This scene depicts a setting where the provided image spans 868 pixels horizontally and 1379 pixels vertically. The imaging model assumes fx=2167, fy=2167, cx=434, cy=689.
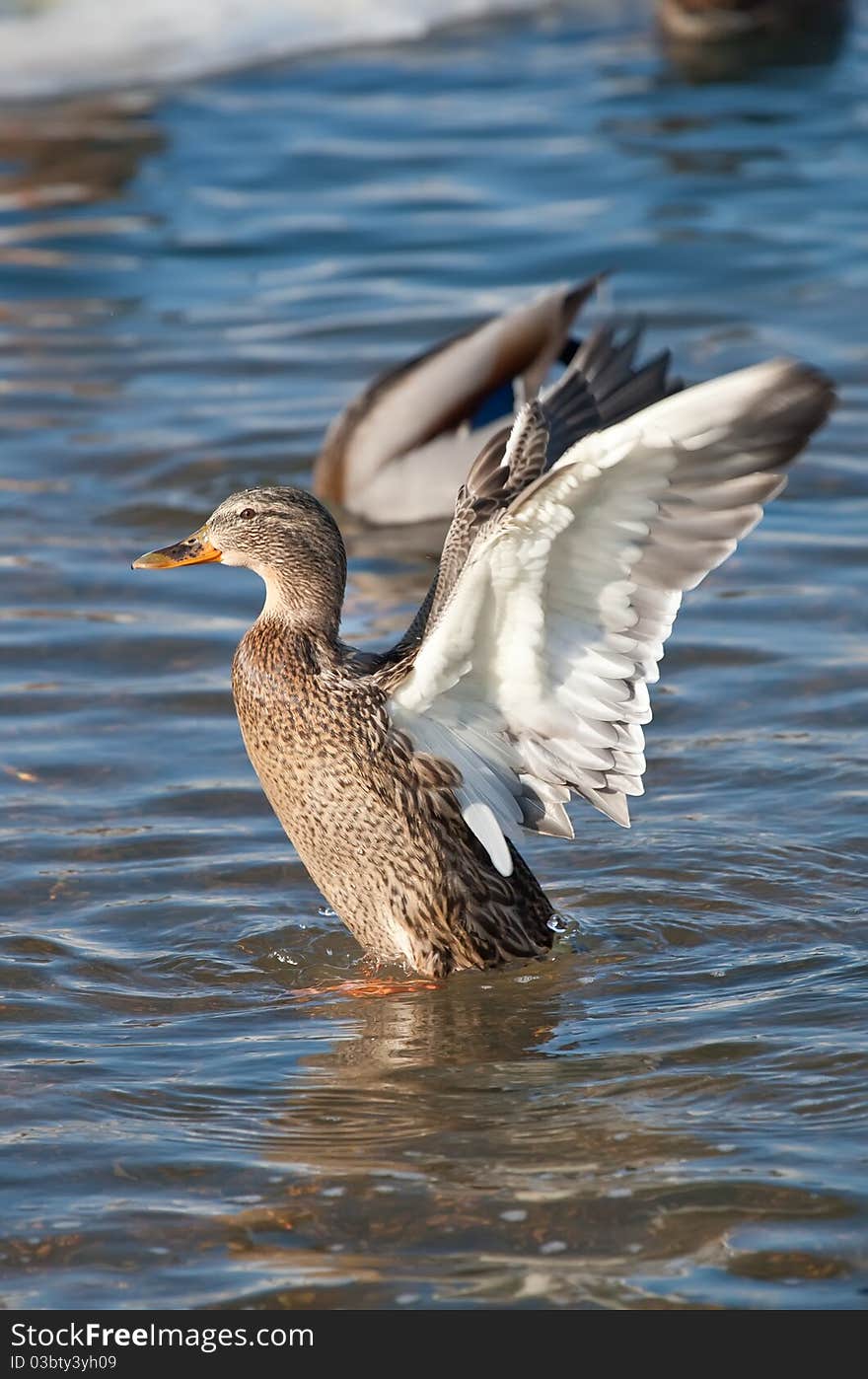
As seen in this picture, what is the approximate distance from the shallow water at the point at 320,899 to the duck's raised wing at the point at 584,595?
51cm

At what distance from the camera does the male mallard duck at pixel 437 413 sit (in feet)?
24.8

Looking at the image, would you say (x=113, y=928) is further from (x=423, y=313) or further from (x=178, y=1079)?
(x=423, y=313)

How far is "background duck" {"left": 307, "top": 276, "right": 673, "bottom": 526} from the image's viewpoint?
756cm

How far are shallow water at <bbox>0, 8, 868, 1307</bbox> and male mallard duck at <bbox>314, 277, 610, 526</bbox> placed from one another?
0.24m

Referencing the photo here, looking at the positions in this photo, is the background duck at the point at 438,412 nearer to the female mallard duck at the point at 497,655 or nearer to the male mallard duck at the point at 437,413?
the male mallard duck at the point at 437,413

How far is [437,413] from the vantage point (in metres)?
7.68

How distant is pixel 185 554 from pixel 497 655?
2.96ft

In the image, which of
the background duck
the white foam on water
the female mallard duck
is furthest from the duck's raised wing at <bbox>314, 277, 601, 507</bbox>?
the white foam on water

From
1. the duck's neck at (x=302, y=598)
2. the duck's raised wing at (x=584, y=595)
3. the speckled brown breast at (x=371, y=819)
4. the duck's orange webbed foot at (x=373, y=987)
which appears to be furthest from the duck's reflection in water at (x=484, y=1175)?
the duck's neck at (x=302, y=598)

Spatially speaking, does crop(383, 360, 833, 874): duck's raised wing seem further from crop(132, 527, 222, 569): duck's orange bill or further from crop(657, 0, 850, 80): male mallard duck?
crop(657, 0, 850, 80): male mallard duck

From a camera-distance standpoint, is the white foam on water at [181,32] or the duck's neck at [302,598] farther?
the white foam on water at [181,32]

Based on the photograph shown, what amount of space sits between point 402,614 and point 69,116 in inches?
274

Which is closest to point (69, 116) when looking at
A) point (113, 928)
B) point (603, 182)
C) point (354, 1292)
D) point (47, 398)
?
point (603, 182)

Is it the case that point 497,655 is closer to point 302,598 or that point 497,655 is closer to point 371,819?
point 371,819
